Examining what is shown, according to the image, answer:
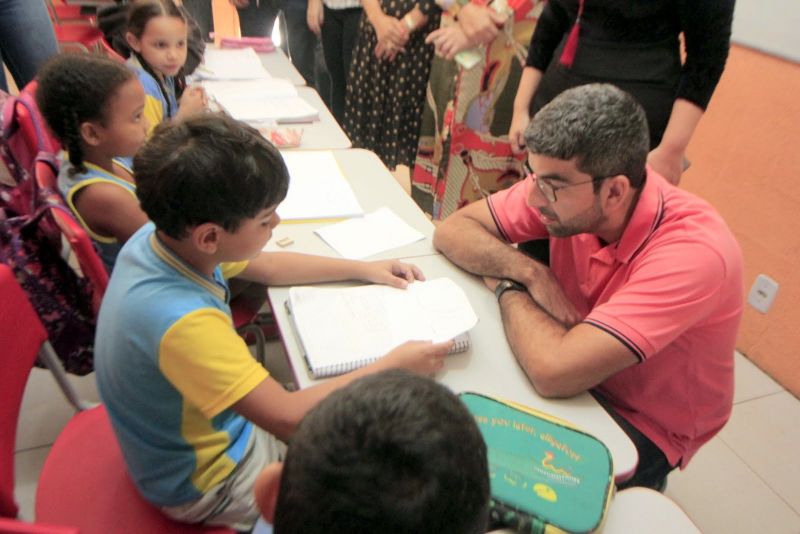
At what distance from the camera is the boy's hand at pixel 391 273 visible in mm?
1170

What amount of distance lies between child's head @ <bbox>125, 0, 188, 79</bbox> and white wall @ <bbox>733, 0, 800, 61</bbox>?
1.99 m

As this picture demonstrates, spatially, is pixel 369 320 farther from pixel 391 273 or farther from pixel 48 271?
pixel 48 271

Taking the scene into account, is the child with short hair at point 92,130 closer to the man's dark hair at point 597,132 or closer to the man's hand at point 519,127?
→ the man's dark hair at point 597,132

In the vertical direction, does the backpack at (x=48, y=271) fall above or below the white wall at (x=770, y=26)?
below

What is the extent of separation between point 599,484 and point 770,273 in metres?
1.70

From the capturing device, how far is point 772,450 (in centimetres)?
187

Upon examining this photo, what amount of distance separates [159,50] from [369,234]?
1128 millimetres

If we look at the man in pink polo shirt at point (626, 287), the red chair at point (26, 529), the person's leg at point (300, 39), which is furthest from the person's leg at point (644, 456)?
the person's leg at point (300, 39)

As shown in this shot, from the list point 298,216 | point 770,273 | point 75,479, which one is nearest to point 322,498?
point 75,479

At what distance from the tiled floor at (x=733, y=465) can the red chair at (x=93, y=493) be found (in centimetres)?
53

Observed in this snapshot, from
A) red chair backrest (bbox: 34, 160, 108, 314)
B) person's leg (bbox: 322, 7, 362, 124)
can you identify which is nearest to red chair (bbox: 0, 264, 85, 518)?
red chair backrest (bbox: 34, 160, 108, 314)

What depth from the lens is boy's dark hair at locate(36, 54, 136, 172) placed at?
1310 millimetres

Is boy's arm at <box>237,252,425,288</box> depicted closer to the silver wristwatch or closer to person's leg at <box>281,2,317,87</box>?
the silver wristwatch

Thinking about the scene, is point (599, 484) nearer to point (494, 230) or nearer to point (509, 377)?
point (509, 377)
